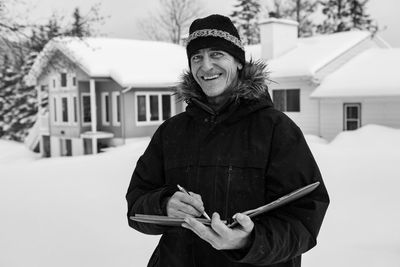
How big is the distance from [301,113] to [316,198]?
18658mm

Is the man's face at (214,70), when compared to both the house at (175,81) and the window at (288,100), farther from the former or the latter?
the window at (288,100)

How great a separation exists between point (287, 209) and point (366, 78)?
17.9m

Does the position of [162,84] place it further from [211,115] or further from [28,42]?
[211,115]

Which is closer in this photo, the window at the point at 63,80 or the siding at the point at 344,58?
the siding at the point at 344,58

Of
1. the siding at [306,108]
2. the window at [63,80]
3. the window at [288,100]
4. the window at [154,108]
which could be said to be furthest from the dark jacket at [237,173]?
the window at [63,80]

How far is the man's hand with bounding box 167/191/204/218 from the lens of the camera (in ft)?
5.66

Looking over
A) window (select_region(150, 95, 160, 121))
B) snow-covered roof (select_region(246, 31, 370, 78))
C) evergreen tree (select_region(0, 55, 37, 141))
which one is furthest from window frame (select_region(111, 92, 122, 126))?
evergreen tree (select_region(0, 55, 37, 141))

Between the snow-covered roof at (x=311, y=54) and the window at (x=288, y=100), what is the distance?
1154 millimetres

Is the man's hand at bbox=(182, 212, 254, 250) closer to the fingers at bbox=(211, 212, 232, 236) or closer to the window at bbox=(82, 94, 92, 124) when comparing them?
the fingers at bbox=(211, 212, 232, 236)

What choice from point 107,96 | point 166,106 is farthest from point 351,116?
point 107,96

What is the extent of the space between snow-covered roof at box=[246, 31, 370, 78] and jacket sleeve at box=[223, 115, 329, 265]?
16.5 meters

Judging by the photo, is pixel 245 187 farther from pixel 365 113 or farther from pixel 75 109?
pixel 75 109

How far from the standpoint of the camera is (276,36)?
22.2 metres

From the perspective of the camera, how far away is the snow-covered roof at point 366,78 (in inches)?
666
